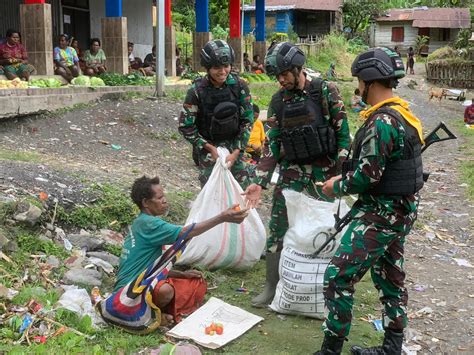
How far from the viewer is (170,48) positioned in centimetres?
1541

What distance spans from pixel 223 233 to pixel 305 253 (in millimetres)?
976

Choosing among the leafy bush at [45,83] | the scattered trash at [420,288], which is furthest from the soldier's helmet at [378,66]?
the leafy bush at [45,83]

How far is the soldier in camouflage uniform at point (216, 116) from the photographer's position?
460cm

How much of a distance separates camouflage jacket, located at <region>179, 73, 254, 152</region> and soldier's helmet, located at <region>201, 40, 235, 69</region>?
0.84 feet

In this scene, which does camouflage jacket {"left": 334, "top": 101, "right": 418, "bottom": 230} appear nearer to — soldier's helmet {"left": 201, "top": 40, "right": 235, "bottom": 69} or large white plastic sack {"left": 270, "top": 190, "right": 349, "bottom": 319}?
large white plastic sack {"left": 270, "top": 190, "right": 349, "bottom": 319}

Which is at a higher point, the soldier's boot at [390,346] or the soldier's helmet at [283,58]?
the soldier's helmet at [283,58]

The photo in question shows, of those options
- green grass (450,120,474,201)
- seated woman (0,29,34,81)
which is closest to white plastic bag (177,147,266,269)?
green grass (450,120,474,201)

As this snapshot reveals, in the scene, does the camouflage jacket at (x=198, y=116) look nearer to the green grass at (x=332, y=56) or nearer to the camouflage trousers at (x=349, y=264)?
the camouflage trousers at (x=349, y=264)

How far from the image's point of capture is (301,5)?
127 ft

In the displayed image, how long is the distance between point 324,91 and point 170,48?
40.0ft

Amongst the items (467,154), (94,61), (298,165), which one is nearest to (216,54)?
(298,165)

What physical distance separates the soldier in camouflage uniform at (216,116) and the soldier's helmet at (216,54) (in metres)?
0.01

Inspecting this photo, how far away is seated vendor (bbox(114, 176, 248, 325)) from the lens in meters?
3.55

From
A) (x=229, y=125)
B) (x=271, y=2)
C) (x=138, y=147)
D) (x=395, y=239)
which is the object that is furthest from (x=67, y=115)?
(x=271, y=2)
